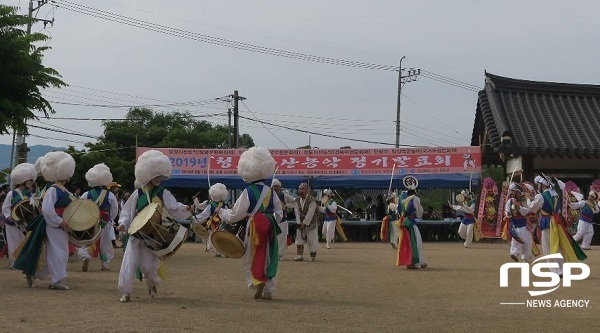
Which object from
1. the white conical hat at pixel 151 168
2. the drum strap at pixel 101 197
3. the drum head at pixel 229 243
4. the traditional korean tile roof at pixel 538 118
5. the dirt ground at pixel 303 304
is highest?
A: the traditional korean tile roof at pixel 538 118

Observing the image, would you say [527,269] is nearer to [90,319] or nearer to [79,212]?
[79,212]

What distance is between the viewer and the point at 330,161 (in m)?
27.8

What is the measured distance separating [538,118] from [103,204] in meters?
16.1

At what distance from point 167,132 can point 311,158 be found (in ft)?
76.6

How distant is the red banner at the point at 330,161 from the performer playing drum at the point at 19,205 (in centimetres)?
1400

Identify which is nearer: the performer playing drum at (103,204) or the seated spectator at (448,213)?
the performer playing drum at (103,204)

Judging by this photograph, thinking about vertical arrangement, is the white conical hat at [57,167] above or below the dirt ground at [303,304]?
above

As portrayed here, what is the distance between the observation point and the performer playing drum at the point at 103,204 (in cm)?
1395

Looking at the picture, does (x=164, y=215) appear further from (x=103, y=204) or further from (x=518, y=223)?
(x=518, y=223)

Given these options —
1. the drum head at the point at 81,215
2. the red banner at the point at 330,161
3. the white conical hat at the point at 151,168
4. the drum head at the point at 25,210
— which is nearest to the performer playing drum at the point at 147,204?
the white conical hat at the point at 151,168

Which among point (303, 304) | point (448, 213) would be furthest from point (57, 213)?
point (448, 213)

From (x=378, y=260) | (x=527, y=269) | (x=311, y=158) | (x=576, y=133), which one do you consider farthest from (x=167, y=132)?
(x=527, y=269)

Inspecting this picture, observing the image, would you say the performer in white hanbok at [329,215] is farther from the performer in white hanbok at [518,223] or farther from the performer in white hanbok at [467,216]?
the performer in white hanbok at [518,223]

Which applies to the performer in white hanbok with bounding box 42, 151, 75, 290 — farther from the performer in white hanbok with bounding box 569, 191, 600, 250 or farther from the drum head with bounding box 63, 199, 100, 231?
the performer in white hanbok with bounding box 569, 191, 600, 250
